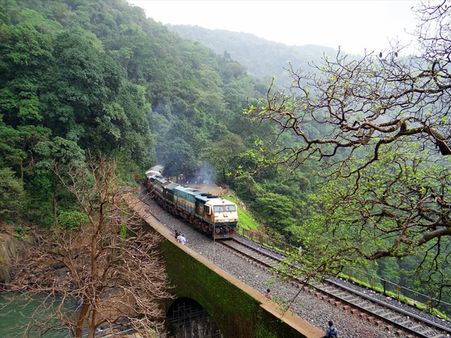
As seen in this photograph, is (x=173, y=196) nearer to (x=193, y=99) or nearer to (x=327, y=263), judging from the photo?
(x=327, y=263)

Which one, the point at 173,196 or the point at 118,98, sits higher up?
the point at 118,98

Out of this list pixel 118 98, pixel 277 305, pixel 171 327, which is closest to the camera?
pixel 277 305

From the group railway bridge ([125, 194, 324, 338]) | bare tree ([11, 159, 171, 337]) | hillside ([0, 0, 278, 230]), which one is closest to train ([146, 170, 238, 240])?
railway bridge ([125, 194, 324, 338])

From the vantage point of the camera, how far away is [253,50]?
138 m

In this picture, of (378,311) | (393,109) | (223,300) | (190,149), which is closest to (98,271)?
(223,300)

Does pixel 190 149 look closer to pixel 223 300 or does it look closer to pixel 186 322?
pixel 186 322

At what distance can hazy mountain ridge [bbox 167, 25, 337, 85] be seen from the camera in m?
120

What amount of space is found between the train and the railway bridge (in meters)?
3.14

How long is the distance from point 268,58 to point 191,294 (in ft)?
418

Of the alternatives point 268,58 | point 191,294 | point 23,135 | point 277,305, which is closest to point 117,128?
point 23,135

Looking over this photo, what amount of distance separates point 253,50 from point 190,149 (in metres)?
112

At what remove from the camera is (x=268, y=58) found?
129 metres

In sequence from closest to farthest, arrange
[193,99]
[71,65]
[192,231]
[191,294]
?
[191,294]
[192,231]
[71,65]
[193,99]

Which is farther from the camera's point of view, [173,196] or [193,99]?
[193,99]
